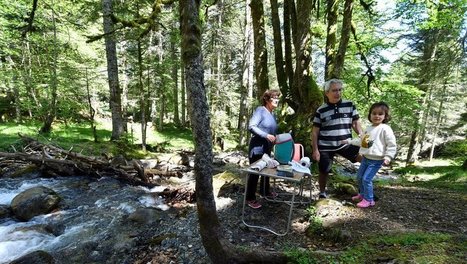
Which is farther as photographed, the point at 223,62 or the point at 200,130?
the point at 223,62

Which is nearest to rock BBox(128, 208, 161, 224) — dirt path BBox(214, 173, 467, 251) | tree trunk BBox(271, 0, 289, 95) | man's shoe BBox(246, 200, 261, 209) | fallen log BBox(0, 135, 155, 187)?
dirt path BBox(214, 173, 467, 251)

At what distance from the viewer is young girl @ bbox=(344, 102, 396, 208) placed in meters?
4.53

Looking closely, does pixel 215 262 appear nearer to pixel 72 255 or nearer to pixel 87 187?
pixel 72 255

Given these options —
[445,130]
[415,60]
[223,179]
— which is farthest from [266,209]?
[445,130]

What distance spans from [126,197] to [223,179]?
235 cm

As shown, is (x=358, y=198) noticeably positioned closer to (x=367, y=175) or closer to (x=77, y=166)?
(x=367, y=175)

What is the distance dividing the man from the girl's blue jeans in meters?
0.23

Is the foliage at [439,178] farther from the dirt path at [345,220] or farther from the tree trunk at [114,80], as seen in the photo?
the tree trunk at [114,80]

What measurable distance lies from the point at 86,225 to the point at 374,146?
5.31 metres

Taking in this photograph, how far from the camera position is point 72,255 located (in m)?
4.56

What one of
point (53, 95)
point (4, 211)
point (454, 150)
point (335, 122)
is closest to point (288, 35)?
point (335, 122)

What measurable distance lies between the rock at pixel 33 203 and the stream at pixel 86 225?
130mm

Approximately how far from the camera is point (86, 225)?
5.61 meters

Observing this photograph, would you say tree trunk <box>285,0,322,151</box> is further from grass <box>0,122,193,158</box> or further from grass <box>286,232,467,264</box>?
grass <box>0,122,193,158</box>
